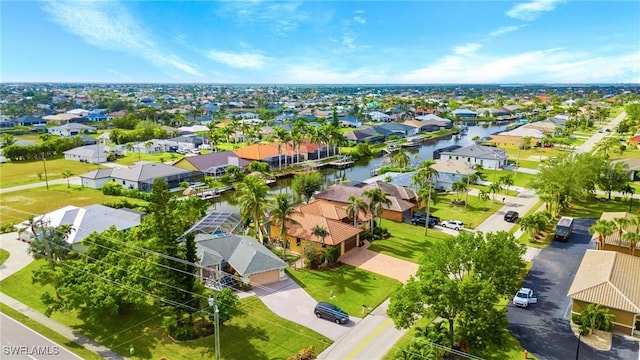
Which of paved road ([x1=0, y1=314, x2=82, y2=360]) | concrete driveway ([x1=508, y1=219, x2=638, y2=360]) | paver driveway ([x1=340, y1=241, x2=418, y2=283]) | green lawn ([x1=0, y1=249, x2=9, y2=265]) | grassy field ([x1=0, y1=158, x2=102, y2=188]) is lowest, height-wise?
paver driveway ([x1=340, y1=241, x2=418, y2=283])

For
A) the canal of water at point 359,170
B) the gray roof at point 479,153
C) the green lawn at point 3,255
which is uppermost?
the gray roof at point 479,153

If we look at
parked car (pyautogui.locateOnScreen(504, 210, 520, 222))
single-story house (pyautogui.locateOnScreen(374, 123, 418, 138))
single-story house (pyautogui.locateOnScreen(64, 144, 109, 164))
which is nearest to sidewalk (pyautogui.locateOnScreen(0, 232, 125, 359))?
parked car (pyautogui.locateOnScreen(504, 210, 520, 222))

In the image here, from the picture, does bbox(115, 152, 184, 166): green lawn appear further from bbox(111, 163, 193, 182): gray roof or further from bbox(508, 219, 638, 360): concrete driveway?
bbox(508, 219, 638, 360): concrete driveway

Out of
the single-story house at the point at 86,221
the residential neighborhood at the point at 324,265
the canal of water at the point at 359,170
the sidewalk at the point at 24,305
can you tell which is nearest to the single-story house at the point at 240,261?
the residential neighborhood at the point at 324,265

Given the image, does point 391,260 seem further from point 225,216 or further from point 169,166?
point 169,166

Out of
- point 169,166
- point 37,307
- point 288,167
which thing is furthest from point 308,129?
point 37,307

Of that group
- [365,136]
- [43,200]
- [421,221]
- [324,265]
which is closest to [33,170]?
[43,200]

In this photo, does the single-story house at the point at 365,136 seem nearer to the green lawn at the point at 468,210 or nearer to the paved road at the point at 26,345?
the green lawn at the point at 468,210
